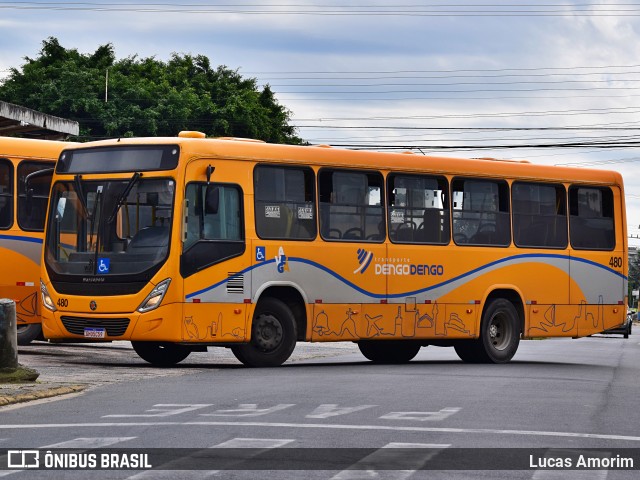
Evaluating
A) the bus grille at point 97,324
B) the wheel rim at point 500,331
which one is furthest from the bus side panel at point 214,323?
the wheel rim at point 500,331

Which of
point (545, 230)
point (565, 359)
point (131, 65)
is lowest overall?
point (565, 359)

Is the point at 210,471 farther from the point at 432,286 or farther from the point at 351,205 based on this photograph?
the point at 432,286

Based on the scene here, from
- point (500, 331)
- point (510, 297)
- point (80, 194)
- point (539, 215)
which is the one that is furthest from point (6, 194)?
point (539, 215)

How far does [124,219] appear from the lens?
2158 centimetres

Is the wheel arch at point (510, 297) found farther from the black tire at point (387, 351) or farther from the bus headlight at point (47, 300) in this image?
the bus headlight at point (47, 300)

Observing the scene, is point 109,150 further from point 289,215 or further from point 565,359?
point 565,359

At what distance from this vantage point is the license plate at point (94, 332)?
21359 mm

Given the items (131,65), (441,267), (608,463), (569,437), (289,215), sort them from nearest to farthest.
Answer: (608,463) → (569,437) → (289,215) → (441,267) → (131,65)

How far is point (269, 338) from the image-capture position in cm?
2250

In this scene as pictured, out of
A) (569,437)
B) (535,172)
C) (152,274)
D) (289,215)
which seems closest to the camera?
(569,437)

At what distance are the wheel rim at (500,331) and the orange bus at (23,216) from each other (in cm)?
782

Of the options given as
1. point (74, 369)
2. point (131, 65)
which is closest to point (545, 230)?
point (74, 369)

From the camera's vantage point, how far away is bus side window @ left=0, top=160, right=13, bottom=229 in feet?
80.2

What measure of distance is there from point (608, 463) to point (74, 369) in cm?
1213
